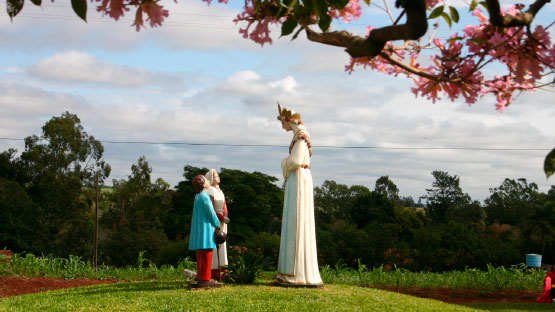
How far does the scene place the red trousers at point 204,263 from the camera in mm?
8977

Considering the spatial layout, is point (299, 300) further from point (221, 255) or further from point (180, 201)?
point (180, 201)

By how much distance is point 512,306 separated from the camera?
34.8 ft

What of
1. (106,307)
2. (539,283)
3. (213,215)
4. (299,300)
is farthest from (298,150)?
(539,283)

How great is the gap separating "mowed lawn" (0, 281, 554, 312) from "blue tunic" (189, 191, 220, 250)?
706 mm

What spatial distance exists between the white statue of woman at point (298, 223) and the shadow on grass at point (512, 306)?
9.99ft

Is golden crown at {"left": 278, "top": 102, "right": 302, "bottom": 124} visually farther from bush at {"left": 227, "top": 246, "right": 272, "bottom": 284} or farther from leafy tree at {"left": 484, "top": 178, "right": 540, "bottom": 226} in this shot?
leafy tree at {"left": 484, "top": 178, "right": 540, "bottom": 226}

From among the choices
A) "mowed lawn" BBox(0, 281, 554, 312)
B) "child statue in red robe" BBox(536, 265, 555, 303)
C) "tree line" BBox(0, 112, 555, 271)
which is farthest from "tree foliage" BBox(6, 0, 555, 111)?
"tree line" BBox(0, 112, 555, 271)

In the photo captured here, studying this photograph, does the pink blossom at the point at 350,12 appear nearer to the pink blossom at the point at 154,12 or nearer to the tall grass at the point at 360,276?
the pink blossom at the point at 154,12

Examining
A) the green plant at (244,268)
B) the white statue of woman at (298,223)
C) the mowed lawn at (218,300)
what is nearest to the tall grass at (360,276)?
the green plant at (244,268)

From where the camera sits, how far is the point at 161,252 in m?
19.7

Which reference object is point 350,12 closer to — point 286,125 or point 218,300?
point 218,300

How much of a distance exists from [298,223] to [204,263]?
1.66m

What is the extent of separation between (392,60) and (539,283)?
12.5m

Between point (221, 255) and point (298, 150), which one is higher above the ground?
point (298, 150)
